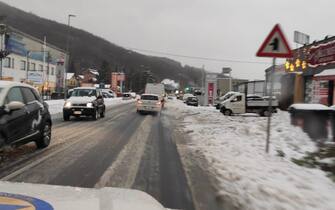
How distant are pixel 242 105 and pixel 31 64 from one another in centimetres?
5057

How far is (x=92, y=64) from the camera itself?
138m

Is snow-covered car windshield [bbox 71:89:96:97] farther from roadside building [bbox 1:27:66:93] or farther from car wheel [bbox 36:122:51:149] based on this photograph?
roadside building [bbox 1:27:66:93]

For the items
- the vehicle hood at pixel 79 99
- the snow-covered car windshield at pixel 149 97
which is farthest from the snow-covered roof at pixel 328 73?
the vehicle hood at pixel 79 99

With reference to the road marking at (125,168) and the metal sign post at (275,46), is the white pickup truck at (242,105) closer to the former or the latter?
the road marking at (125,168)

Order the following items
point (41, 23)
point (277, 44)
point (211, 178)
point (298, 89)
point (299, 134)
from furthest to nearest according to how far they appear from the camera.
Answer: point (41, 23) < point (298, 89) < point (299, 134) < point (277, 44) < point (211, 178)

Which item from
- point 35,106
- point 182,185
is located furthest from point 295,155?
point 35,106

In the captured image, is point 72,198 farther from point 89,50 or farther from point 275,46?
point 89,50

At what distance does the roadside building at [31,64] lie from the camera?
52.1 meters

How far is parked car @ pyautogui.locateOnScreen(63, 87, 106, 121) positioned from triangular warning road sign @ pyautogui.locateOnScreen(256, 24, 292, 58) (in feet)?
49.5

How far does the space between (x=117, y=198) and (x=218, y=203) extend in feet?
9.32

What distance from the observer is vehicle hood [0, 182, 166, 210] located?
143 inches

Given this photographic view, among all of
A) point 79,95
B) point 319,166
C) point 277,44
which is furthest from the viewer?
point 79,95

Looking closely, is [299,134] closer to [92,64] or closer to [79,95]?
[79,95]

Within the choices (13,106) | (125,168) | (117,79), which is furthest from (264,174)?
(117,79)
